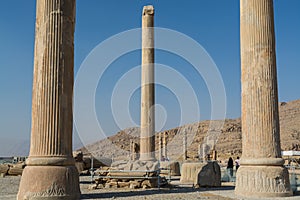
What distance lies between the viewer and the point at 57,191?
8656 mm

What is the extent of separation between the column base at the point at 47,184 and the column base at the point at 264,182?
4292 millimetres

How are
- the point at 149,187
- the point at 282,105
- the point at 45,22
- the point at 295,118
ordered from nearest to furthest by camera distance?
the point at 45,22 < the point at 149,187 < the point at 295,118 < the point at 282,105

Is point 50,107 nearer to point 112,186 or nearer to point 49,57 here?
point 49,57

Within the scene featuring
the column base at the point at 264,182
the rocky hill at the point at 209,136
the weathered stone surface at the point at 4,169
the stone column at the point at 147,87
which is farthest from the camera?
the rocky hill at the point at 209,136

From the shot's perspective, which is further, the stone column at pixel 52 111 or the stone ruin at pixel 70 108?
the stone ruin at pixel 70 108

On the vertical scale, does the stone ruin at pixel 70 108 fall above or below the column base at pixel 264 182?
above

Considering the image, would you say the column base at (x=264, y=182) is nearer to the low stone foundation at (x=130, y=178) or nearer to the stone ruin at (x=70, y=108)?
the stone ruin at (x=70, y=108)

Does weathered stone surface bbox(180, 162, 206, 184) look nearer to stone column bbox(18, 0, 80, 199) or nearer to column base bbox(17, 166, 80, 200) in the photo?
stone column bbox(18, 0, 80, 199)

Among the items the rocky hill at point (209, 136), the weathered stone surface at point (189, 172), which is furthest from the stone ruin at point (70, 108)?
the rocky hill at point (209, 136)

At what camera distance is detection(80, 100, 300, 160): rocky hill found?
64.8 metres

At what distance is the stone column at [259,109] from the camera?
9.80 meters

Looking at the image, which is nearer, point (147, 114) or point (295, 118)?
point (147, 114)

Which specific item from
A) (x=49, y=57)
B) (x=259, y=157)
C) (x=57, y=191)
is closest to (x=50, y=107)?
(x=49, y=57)

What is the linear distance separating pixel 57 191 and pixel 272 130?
5.54 meters
